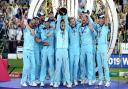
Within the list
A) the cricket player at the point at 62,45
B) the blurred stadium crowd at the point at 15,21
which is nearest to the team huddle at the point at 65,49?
the cricket player at the point at 62,45

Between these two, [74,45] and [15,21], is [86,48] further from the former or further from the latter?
[15,21]

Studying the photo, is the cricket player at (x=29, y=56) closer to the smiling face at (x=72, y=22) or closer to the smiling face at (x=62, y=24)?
the smiling face at (x=62, y=24)

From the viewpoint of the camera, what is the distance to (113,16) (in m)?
15.3

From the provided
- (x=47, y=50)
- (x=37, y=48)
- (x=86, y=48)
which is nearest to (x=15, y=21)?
(x=37, y=48)

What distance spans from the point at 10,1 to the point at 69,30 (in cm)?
841

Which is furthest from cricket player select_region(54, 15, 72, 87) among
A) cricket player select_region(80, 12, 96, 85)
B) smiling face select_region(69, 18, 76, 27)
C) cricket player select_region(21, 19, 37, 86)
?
cricket player select_region(21, 19, 37, 86)

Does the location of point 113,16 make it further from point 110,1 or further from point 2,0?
point 2,0

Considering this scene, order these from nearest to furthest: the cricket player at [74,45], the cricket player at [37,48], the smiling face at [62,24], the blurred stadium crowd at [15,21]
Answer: the smiling face at [62,24]
the cricket player at [74,45]
the cricket player at [37,48]
the blurred stadium crowd at [15,21]

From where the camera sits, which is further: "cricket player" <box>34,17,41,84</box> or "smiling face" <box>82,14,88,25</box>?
"cricket player" <box>34,17,41,84</box>

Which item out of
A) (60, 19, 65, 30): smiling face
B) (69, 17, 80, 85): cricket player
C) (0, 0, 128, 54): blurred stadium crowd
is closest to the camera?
(60, 19, 65, 30): smiling face

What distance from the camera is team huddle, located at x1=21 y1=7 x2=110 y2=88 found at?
13.8 meters

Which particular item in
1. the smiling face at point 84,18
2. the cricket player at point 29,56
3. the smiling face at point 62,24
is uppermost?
the smiling face at point 84,18

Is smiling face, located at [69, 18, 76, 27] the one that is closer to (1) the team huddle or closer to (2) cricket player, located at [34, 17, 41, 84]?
(1) the team huddle

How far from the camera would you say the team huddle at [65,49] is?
1383cm
